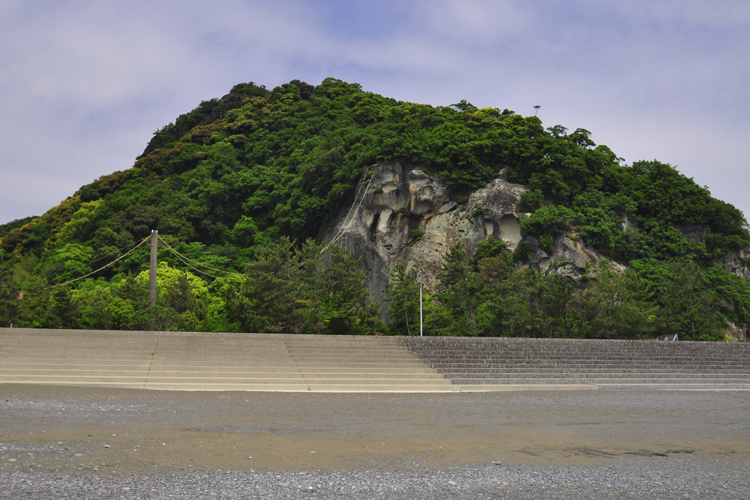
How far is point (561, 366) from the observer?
20891mm

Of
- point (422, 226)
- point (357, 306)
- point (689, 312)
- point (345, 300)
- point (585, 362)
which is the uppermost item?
point (422, 226)

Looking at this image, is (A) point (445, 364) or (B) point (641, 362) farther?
(B) point (641, 362)

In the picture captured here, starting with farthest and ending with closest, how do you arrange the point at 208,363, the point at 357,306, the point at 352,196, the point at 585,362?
the point at 352,196
the point at 357,306
the point at 585,362
the point at 208,363

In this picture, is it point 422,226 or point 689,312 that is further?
point 422,226

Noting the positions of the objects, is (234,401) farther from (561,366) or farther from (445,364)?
(561,366)

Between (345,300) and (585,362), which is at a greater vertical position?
(345,300)

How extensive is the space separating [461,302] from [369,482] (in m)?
26.9

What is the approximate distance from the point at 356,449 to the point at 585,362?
1650 cm

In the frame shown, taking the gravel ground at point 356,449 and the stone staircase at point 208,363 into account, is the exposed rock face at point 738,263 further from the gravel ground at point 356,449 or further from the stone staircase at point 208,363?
the gravel ground at point 356,449

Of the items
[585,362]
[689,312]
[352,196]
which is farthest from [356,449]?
[352,196]

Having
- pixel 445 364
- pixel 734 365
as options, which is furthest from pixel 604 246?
pixel 445 364

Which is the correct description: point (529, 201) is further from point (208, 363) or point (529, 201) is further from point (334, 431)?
point (334, 431)

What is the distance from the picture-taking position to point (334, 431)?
29.8 ft

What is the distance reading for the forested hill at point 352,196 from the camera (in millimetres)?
44719
